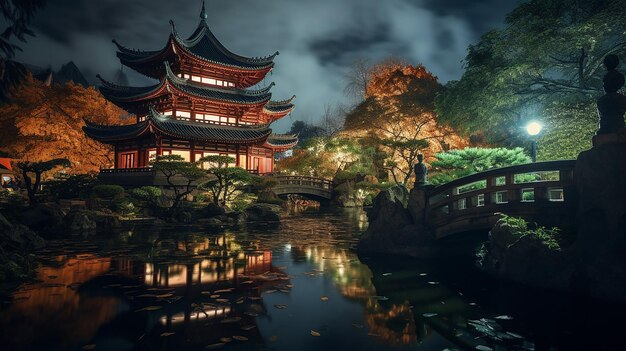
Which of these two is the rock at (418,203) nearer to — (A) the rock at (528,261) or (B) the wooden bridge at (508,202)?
(B) the wooden bridge at (508,202)

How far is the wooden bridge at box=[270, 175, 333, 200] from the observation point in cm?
3262

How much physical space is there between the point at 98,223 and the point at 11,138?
21.7 m

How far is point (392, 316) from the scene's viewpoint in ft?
18.6

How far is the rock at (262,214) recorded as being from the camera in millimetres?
21969

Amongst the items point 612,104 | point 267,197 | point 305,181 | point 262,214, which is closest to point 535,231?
point 612,104

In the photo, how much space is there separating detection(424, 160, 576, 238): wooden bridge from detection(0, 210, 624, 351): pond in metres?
1.27

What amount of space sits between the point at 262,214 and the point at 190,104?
15596 mm

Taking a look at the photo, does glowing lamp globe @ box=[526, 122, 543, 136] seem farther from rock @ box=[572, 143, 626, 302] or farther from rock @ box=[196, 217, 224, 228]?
rock @ box=[196, 217, 224, 228]

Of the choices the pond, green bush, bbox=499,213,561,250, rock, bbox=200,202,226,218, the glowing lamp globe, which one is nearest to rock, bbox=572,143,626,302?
green bush, bbox=499,213,561,250

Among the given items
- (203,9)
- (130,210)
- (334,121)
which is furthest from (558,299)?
(334,121)

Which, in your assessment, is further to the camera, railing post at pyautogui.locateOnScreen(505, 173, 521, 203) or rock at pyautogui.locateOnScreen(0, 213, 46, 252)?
rock at pyautogui.locateOnScreen(0, 213, 46, 252)

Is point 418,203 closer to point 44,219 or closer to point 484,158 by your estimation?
point 484,158

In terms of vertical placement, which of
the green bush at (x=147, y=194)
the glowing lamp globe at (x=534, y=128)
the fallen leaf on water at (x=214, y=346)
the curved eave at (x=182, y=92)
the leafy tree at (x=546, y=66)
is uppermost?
the curved eave at (x=182, y=92)

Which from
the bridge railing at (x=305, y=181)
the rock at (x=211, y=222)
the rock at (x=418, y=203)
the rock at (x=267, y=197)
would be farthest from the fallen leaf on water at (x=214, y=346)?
the bridge railing at (x=305, y=181)
